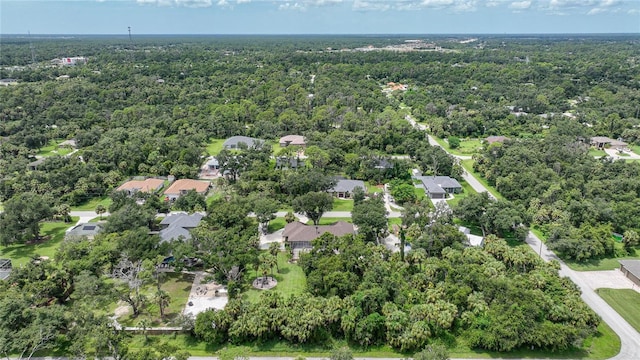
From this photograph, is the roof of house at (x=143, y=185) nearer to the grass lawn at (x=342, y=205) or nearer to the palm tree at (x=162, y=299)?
the grass lawn at (x=342, y=205)

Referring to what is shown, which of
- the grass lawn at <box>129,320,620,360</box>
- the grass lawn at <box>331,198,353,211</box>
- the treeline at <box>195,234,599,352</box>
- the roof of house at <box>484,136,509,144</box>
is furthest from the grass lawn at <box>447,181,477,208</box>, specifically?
the grass lawn at <box>129,320,620,360</box>

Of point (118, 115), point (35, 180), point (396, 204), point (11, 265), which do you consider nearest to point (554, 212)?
point (396, 204)

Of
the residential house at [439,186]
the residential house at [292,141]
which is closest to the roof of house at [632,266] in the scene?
the residential house at [439,186]

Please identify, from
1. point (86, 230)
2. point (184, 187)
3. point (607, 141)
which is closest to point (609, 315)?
point (184, 187)

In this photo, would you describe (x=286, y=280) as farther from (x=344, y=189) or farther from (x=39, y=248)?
(x=39, y=248)

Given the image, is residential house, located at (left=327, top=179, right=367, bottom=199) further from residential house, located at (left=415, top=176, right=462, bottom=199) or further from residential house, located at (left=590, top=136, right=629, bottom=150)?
residential house, located at (left=590, top=136, right=629, bottom=150)

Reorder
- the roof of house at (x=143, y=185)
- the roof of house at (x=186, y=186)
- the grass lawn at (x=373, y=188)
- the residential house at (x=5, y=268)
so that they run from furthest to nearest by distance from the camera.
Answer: the grass lawn at (x=373, y=188) → the roof of house at (x=143, y=185) → the roof of house at (x=186, y=186) → the residential house at (x=5, y=268)
